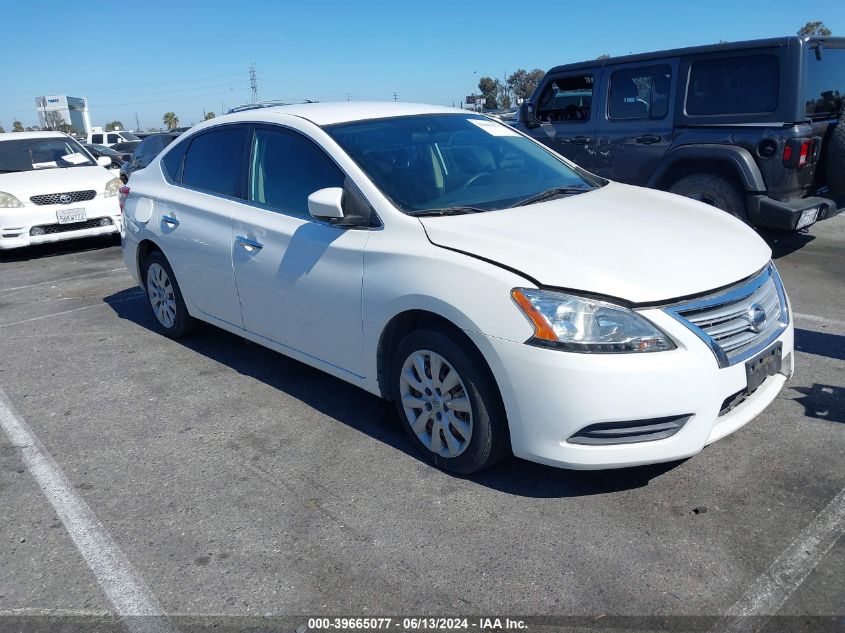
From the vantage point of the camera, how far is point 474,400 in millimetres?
3184

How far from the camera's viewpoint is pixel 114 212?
388 inches

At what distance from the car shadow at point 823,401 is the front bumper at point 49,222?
8628mm

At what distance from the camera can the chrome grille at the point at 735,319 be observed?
2.95m

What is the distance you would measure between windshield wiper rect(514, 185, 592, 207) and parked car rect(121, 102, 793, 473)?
0.09 feet

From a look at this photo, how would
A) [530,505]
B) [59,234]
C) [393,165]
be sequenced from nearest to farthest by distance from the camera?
1. [530,505]
2. [393,165]
3. [59,234]

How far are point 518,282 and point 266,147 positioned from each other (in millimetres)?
2182

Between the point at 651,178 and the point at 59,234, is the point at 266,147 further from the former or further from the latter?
the point at 59,234

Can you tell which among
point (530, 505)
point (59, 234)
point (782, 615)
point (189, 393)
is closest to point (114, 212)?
point (59, 234)

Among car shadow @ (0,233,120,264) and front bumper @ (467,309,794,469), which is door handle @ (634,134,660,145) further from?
car shadow @ (0,233,120,264)

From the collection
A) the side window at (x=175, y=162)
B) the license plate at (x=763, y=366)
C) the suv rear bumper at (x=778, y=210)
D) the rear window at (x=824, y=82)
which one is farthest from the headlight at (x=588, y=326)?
the rear window at (x=824, y=82)

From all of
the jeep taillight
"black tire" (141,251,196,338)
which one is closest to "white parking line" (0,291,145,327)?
"black tire" (141,251,196,338)

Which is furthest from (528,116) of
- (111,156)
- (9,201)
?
(111,156)

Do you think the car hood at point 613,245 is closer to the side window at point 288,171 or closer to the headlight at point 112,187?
the side window at point 288,171

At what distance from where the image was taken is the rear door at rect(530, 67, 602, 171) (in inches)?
316
